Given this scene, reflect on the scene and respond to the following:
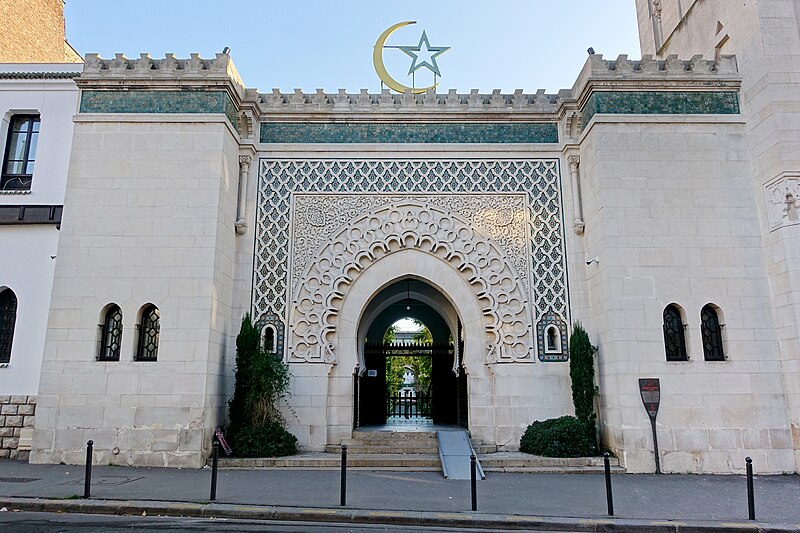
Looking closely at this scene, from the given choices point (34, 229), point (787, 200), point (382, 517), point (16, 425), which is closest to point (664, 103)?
point (787, 200)

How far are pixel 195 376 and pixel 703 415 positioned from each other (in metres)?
9.49

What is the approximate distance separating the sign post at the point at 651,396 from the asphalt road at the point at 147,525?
Result: 5473 millimetres

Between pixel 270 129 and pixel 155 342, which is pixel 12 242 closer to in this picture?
pixel 155 342

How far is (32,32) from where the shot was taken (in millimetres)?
17719

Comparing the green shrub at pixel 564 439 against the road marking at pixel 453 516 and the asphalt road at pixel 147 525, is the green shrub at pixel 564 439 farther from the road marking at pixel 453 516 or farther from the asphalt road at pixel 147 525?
the asphalt road at pixel 147 525

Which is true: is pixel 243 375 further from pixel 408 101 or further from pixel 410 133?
pixel 408 101

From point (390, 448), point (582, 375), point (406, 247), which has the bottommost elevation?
point (390, 448)

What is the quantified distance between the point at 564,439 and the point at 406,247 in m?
5.07

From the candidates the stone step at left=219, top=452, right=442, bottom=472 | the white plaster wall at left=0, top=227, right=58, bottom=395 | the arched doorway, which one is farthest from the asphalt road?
the arched doorway

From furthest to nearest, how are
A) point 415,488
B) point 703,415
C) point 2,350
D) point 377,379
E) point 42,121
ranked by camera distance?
point 377,379 → point 42,121 → point 2,350 → point 703,415 → point 415,488

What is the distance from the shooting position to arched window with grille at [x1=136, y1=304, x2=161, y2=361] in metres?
11.1

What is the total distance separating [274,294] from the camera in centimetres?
1222

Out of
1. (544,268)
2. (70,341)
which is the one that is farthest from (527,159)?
(70,341)

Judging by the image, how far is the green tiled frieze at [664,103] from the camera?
11797mm
